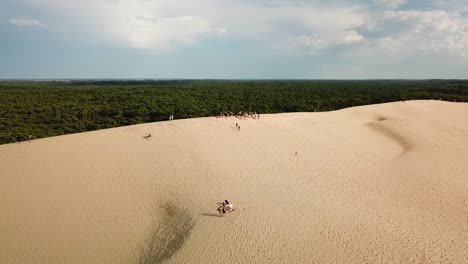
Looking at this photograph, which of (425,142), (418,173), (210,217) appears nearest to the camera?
(210,217)

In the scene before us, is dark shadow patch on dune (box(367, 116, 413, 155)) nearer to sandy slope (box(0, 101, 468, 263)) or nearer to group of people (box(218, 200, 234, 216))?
sandy slope (box(0, 101, 468, 263))

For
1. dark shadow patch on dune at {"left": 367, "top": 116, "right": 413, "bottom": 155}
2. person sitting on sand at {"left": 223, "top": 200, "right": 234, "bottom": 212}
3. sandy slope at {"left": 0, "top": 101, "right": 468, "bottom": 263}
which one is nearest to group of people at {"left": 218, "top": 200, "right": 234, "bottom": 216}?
person sitting on sand at {"left": 223, "top": 200, "right": 234, "bottom": 212}

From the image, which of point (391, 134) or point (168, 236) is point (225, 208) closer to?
point (168, 236)

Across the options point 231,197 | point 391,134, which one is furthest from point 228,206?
point 391,134

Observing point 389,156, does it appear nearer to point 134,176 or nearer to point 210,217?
point 210,217

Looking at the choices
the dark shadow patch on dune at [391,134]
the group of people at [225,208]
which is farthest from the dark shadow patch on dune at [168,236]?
the dark shadow patch on dune at [391,134]

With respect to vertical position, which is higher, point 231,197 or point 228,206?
point 228,206

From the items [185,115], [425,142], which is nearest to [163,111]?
[185,115]
